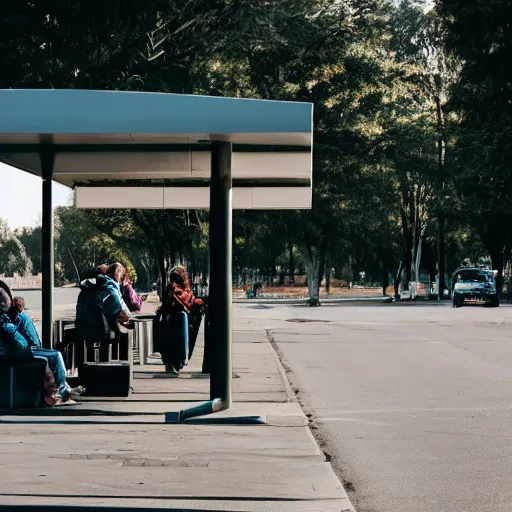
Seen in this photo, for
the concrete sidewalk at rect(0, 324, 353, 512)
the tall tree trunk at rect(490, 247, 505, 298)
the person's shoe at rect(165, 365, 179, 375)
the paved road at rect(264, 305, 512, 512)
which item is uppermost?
the tall tree trunk at rect(490, 247, 505, 298)

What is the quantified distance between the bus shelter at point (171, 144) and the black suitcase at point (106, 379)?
54.9 inches

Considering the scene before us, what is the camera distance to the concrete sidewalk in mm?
7430

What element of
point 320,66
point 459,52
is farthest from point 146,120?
point 459,52

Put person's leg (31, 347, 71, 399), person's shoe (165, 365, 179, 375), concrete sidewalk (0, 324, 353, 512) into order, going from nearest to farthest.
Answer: concrete sidewalk (0, 324, 353, 512) → person's leg (31, 347, 71, 399) → person's shoe (165, 365, 179, 375)

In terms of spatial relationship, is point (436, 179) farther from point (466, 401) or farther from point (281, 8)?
point (466, 401)

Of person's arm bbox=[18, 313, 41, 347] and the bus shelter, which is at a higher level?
the bus shelter

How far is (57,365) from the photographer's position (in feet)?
39.7

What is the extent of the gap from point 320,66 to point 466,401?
83.7 feet

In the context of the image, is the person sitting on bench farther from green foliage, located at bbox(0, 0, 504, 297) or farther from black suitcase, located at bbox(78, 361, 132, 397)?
green foliage, located at bbox(0, 0, 504, 297)

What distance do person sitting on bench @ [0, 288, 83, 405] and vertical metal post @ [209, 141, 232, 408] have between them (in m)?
1.60

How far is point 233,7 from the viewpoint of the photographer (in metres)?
28.8

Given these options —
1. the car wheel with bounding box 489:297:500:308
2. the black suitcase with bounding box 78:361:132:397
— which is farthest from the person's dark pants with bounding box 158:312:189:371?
the car wheel with bounding box 489:297:500:308

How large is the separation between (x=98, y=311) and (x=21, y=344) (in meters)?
1.85

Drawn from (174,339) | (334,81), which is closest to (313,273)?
(334,81)
